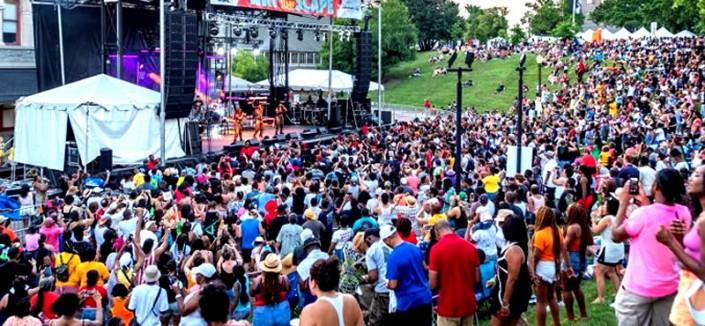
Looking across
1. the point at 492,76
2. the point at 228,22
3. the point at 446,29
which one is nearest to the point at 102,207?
the point at 228,22

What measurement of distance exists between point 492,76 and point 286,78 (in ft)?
83.7

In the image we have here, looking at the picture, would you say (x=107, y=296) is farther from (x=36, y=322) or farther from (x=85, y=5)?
(x=85, y=5)

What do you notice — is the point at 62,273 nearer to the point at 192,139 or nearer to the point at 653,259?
the point at 653,259

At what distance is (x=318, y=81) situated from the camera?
36.2m

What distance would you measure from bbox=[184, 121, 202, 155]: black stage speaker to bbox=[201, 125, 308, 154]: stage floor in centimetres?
44

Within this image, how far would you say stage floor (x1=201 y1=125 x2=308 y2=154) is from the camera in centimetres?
2545

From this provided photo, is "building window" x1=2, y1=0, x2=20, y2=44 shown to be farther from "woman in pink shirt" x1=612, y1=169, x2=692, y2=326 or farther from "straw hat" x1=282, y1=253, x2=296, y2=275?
"woman in pink shirt" x1=612, y1=169, x2=692, y2=326

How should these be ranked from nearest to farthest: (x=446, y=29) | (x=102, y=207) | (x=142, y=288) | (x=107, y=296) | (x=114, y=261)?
1. (x=142, y=288)
2. (x=107, y=296)
3. (x=114, y=261)
4. (x=102, y=207)
5. (x=446, y=29)

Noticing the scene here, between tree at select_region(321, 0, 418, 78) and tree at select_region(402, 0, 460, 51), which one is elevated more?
tree at select_region(402, 0, 460, 51)

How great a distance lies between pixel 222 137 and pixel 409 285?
24226mm

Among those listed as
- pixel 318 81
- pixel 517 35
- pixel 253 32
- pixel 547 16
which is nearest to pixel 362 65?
pixel 318 81

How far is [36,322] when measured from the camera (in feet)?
19.8

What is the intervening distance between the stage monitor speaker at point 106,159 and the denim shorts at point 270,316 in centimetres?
1467

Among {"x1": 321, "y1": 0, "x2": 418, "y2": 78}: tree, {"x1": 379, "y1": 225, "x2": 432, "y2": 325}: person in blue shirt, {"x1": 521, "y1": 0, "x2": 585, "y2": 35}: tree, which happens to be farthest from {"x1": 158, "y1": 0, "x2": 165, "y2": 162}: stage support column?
{"x1": 521, "y1": 0, "x2": 585, "y2": 35}: tree
